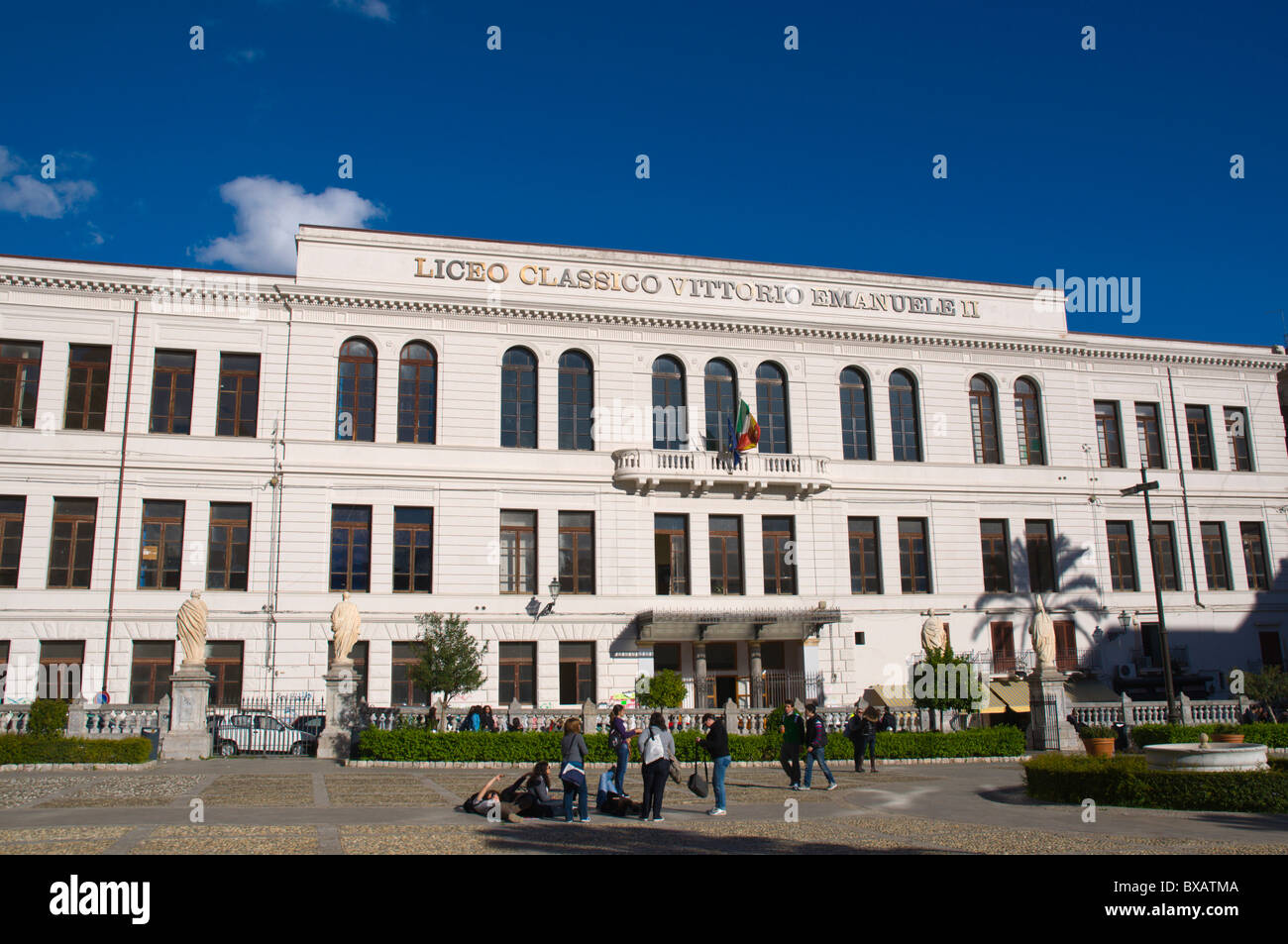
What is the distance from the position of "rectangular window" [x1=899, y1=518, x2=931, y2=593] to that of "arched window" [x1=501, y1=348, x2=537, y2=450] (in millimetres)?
14949

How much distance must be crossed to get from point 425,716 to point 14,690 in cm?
1336

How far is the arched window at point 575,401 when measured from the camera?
3788 centimetres

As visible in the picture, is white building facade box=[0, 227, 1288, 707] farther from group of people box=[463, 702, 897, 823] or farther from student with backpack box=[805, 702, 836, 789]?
group of people box=[463, 702, 897, 823]

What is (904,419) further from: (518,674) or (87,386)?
(87,386)

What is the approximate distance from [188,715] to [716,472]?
63.5ft

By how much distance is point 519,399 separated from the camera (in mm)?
37688

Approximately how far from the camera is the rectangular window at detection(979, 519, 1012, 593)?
4091 cm

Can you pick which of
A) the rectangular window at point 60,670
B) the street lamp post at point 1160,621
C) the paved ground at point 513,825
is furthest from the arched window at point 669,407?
the rectangular window at point 60,670

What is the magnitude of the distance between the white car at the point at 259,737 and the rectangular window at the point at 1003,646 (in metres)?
25.4

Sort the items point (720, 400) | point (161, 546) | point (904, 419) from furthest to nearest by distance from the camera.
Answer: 1. point (904, 419)
2. point (720, 400)
3. point (161, 546)

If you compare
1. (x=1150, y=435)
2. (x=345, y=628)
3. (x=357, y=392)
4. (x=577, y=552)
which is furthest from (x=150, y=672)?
(x=1150, y=435)

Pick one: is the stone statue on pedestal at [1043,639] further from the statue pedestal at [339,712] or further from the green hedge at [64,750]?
the green hedge at [64,750]

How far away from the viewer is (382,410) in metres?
36.2
